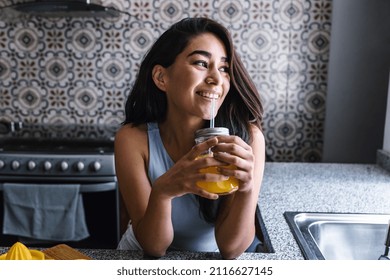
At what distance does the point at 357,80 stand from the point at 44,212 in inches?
47.1

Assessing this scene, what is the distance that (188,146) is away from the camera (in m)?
0.75

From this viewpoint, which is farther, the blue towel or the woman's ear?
the blue towel

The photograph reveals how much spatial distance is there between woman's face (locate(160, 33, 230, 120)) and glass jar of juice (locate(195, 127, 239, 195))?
0.13 meters

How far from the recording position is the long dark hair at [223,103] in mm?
631

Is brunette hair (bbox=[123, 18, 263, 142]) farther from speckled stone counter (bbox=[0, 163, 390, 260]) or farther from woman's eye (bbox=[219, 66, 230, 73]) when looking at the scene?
speckled stone counter (bbox=[0, 163, 390, 260])

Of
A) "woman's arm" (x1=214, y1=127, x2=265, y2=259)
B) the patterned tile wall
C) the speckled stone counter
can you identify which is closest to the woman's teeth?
"woman's arm" (x1=214, y1=127, x2=265, y2=259)

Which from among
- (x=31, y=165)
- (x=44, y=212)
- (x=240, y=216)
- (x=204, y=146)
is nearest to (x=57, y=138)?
(x=31, y=165)

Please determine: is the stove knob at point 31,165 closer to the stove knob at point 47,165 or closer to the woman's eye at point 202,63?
the stove knob at point 47,165

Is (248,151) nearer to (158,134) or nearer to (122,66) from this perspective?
(158,134)

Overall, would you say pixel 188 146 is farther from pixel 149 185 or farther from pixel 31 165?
pixel 31 165

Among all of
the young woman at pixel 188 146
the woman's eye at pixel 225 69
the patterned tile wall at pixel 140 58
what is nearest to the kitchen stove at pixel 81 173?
the patterned tile wall at pixel 140 58

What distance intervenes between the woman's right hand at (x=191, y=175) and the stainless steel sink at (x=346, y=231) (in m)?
0.31

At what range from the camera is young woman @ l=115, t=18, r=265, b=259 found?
0.47 meters

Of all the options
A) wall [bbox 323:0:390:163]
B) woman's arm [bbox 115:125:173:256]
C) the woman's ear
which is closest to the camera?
woman's arm [bbox 115:125:173:256]
